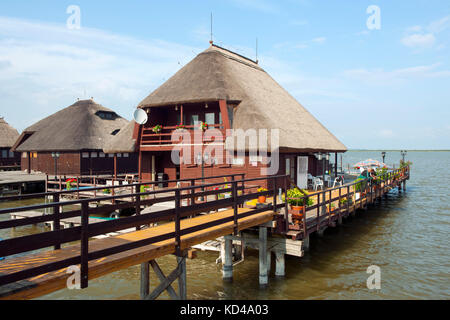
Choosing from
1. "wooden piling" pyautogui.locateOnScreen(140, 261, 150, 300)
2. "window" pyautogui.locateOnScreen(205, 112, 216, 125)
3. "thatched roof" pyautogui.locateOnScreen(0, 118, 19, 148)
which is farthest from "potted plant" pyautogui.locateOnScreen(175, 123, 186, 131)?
"thatched roof" pyautogui.locateOnScreen(0, 118, 19, 148)

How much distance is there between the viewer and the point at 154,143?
73.7 feet

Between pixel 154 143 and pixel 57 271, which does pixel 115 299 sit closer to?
pixel 57 271

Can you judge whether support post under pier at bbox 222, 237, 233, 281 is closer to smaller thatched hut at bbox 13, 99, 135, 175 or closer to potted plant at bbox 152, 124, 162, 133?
potted plant at bbox 152, 124, 162, 133

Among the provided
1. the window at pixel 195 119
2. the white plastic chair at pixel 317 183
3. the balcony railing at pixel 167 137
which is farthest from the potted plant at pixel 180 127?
the white plastic chair at pixel 317 183

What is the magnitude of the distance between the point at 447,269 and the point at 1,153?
181 feet

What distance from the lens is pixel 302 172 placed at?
74.9ft

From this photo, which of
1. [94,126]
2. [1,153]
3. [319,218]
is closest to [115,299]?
[319,218]

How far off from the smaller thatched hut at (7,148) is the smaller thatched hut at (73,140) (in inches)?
298

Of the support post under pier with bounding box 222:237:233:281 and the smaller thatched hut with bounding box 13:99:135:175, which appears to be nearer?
the support post under pier with bounding box 222:237:233:281

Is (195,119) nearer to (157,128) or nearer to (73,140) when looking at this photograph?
(157,128)

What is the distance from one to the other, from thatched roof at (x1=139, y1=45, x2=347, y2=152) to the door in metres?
1.50

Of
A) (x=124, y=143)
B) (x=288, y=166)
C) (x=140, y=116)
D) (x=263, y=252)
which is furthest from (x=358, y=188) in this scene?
(x=124, y=143)

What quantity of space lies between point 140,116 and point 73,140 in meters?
18.8

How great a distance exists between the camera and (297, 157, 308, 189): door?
73.8ft
